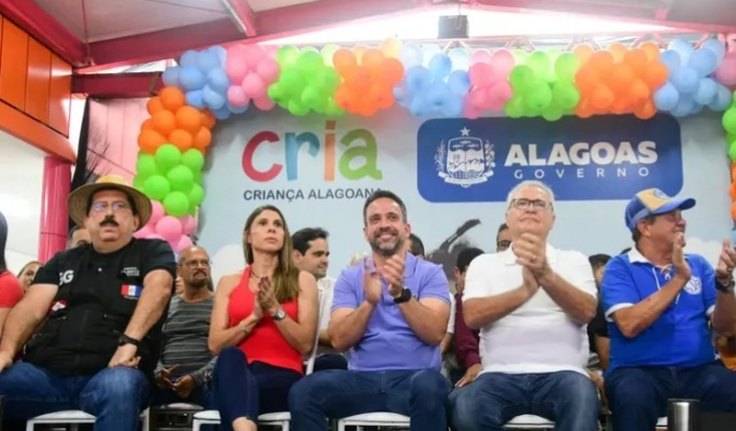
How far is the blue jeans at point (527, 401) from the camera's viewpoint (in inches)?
104

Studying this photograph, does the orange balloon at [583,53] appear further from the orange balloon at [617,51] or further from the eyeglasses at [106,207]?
the eyeglasses at [106,207]

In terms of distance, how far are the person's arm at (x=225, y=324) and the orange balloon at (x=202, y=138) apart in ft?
8.07

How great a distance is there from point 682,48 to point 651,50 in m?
0.22

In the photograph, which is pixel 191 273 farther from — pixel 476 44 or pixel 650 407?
pixel 476 44

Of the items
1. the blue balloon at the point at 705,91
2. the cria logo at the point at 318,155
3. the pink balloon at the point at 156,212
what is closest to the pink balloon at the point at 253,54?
the cria logo at the point at 318,155

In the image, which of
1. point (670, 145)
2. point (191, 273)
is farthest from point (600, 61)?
point (191, 273)

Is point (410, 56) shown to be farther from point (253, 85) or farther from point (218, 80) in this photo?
point (218, 80)

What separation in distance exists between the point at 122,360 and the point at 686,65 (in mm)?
3707

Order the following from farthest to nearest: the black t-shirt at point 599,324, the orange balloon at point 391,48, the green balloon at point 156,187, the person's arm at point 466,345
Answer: the green balloon at point 156,187
the orange balloon at point 391,48
the black t-shirt at point 599,324
the person's arm at point 466,345

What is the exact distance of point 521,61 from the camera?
5.19 meters

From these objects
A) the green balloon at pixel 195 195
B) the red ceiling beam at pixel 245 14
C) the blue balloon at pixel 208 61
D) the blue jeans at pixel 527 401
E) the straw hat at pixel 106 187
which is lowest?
the blue jeans at pixel 527 401

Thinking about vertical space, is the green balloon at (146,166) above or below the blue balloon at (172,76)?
below

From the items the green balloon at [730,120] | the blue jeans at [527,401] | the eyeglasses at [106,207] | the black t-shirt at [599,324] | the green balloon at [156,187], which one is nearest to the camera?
the blue jeans at [527,401]

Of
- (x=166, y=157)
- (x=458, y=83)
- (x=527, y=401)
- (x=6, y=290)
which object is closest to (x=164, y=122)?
(x=166, y=157)
